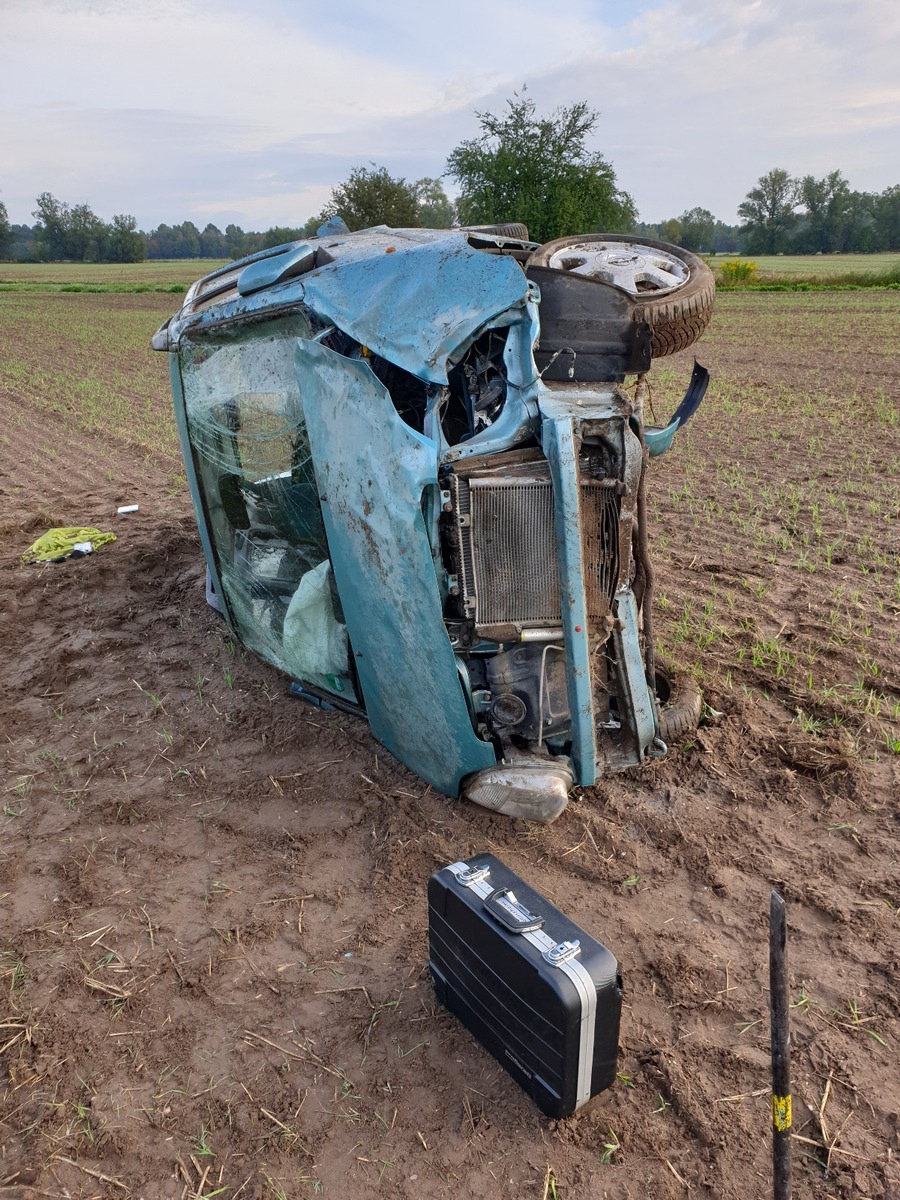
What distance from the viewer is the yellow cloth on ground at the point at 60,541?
6047 mm

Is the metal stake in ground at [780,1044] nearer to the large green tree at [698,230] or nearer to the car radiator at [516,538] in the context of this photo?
the car radiator at [516,538]

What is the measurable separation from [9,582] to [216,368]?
2770 millimetres

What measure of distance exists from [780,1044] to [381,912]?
5.16ft

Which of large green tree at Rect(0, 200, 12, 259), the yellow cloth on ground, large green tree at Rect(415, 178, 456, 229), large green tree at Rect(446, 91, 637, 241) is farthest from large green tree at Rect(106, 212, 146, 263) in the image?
the yellow cloth on ground

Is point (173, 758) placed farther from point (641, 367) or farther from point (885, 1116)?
point (885, 1116)

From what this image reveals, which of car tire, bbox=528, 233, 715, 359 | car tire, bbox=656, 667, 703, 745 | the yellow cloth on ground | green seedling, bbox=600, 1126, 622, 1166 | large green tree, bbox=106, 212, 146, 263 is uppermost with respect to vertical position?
large green tree, bbox=106, 212, 146, 263

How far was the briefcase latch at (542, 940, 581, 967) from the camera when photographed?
209 cm

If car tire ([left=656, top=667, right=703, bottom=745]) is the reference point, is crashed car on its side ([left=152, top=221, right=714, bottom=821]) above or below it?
above

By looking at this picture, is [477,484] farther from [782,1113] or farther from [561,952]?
[782,1113]

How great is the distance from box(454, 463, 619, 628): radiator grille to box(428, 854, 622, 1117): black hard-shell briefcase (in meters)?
0.95

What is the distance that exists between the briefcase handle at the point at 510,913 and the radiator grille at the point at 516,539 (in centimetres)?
100

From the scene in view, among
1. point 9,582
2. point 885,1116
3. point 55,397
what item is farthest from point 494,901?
point 55,397

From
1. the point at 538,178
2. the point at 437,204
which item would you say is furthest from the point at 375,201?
the point at 437,204

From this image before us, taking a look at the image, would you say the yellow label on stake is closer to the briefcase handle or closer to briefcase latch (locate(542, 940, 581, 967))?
briefcase latch (locate(542, 940, 581, 967))
